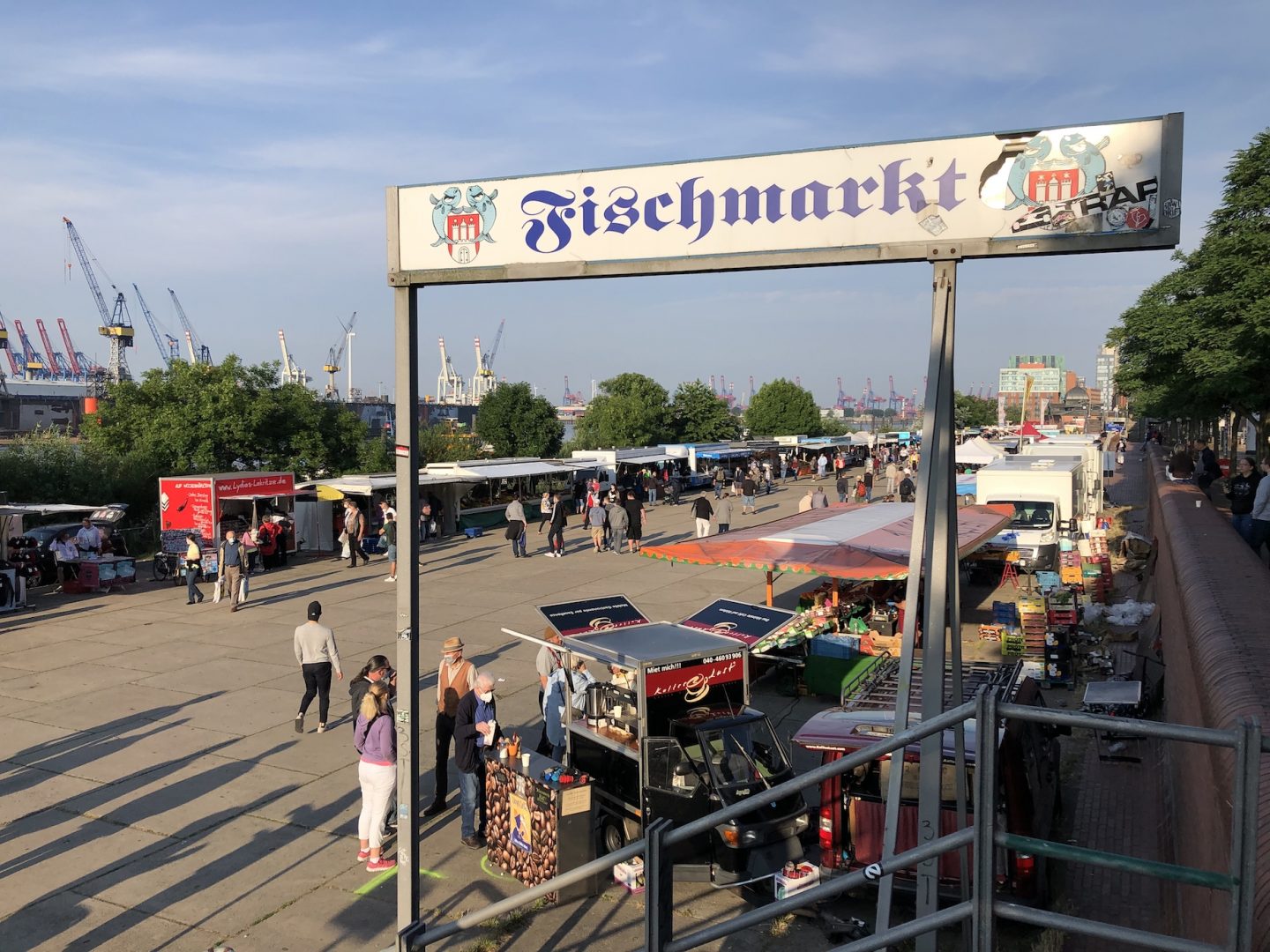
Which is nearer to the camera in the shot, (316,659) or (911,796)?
(911,796)

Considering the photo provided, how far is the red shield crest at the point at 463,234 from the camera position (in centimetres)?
505

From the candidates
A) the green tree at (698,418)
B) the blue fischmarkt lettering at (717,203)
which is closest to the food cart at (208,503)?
the blue fischmarkt lettering at (717,203)

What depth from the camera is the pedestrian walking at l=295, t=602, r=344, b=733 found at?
10.6 meters

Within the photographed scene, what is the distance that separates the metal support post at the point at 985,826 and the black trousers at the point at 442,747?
6839 millimetres

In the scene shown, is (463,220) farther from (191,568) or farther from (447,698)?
(191,568)

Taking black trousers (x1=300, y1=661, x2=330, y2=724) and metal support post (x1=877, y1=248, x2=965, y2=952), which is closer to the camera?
metal support post (x1=877, y1=248, x2=965, y2=952)

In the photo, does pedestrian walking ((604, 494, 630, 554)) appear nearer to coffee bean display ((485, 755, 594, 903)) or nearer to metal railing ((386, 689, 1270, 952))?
coffee bean display ((485, 755, 594, 903))

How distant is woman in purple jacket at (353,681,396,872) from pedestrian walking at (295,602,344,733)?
2.93 metres

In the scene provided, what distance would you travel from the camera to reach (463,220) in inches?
200

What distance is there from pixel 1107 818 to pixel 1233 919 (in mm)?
7469

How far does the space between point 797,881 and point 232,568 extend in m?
14.8

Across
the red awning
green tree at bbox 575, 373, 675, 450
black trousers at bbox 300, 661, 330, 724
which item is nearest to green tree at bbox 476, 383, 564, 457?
green tree at bbox 575, 373, 675, 450

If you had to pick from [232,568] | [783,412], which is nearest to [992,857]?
[232,568]

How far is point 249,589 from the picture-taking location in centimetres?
2078
